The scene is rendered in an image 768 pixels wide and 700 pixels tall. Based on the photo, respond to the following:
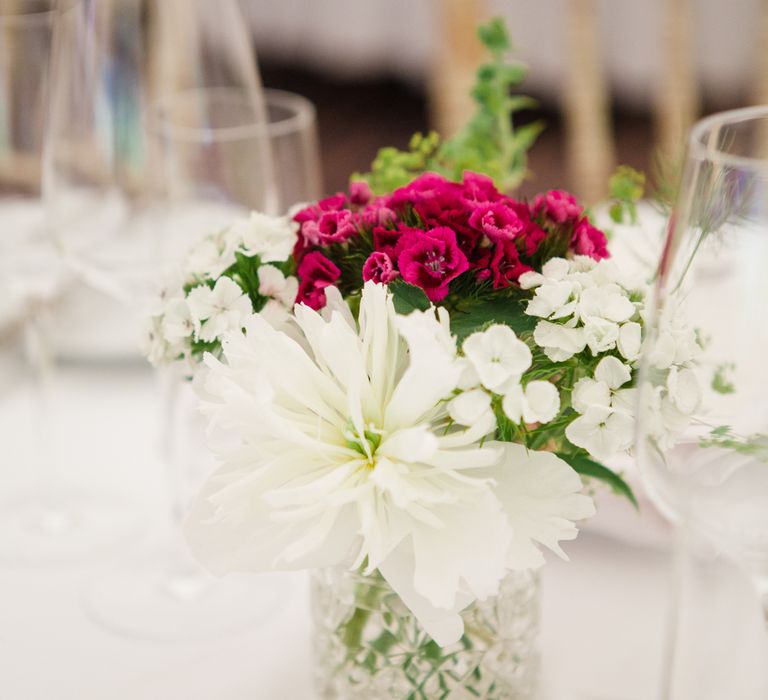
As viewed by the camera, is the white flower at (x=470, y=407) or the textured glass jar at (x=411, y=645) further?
the textured glass jar at (x=411, y=645)

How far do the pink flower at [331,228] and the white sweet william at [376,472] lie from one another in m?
0.05

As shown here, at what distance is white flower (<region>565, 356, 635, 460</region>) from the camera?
0.44m

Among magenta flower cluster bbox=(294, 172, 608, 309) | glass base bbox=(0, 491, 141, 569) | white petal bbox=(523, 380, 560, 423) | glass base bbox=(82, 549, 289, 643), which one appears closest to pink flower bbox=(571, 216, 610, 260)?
magenta flower cluster bbox=(294, 172, 608, 309)

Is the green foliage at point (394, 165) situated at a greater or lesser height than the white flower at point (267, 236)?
greater

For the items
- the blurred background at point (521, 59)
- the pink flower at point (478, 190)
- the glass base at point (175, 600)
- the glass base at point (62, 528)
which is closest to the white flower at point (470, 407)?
the pink flower at point (478, 190)

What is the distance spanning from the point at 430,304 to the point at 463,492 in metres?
0.08

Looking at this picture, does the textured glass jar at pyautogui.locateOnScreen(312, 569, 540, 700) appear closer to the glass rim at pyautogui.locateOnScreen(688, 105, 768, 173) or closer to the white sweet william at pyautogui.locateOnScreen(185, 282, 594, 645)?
the white sweet william at pyautogui.locateOnScreen(185, 282, 594, 645)

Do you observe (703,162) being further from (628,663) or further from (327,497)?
(628,663)

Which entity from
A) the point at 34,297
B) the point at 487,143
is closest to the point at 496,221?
the point at 487,143

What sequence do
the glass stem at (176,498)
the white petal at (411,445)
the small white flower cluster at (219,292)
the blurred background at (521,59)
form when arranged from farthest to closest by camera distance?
the blurred background at (521,59), the glass stem at (176,498), the small white flower cluster at (219,292), the white petal at (411,445)

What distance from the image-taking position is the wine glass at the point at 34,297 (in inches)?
29.7

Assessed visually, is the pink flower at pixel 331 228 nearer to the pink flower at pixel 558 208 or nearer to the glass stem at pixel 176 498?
the pink flower at pixel 558 208

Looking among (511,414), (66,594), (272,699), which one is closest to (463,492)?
(511,414)

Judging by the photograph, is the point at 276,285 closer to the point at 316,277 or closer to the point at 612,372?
the point at 316,277
